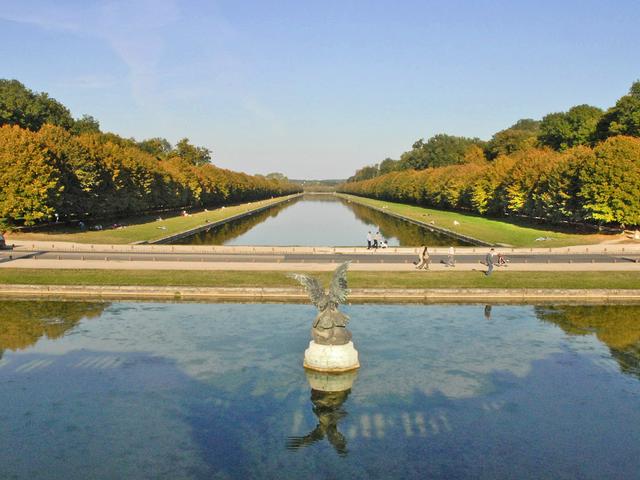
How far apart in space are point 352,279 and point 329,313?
49.1 ft

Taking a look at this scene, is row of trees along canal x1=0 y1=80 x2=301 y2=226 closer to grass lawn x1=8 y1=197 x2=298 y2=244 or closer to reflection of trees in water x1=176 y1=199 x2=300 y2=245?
grass lawn x1=8 y1=197 x2=298 y2=244

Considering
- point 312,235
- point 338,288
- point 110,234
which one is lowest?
point 312,235

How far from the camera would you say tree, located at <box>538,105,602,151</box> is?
12212 cm

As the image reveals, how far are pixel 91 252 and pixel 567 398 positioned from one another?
42.1m

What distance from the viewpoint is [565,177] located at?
74.1 m

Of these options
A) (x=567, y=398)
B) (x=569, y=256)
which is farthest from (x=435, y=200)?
(x=567, y=398)

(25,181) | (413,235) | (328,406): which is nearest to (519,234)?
(413,235)

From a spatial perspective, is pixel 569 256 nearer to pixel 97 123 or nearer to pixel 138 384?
pixel 138 384

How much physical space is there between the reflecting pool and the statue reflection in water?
0.22ft

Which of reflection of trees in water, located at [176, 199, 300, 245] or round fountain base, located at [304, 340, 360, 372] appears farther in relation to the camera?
reflection of trees in water, located at [176, 199, 300, 245]

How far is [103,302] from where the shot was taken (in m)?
33.7

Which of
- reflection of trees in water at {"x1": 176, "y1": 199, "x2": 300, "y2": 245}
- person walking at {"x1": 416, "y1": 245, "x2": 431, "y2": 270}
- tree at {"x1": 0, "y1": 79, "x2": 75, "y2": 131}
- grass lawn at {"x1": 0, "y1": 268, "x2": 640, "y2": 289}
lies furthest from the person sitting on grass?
tree at {"x1": 0, "y1": 79, "x2": 75, "y2": 131}

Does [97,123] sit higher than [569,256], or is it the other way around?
[97,123]

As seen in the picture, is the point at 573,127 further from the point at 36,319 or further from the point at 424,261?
the point at 36,319
